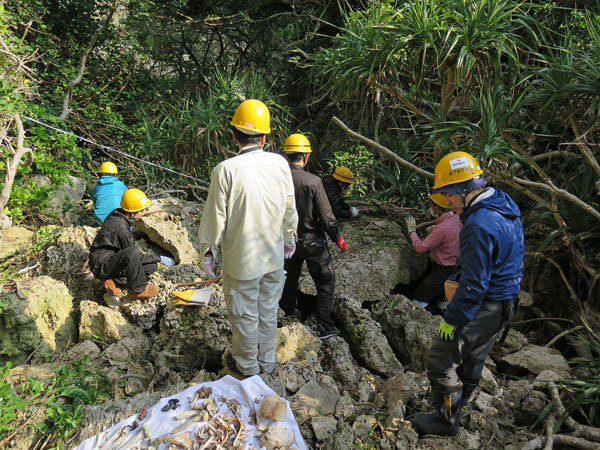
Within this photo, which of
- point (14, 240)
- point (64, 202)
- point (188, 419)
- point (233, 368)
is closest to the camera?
point (188, 419)

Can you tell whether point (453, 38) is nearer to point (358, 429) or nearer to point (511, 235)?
point (511, 235)

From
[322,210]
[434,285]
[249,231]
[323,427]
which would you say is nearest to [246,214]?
[249,231]

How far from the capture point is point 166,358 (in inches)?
126

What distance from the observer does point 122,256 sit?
383 cm

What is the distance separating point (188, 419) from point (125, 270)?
6.83 feet

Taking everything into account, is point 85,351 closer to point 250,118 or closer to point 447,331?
point 250,118

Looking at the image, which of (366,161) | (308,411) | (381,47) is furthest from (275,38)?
(308,411)

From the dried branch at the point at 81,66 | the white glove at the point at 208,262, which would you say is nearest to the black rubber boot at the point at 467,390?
the white glove at the point at 208,262

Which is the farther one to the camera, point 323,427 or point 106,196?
point 106,196

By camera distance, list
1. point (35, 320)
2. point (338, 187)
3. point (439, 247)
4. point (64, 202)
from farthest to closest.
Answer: point (64, 202) → point (338, 187) → point (439, 247) → point (35, 320)

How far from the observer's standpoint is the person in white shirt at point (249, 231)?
2.55 m

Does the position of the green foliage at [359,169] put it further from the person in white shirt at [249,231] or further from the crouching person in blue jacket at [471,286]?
the crouching person in blue jacket at [471,286]

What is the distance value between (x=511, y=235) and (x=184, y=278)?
→ 10.3ft

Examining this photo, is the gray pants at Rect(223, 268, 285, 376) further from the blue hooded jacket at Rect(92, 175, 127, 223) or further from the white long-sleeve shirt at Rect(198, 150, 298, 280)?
the blue hooded jacket at Rect(92, 175, 127, 223)
